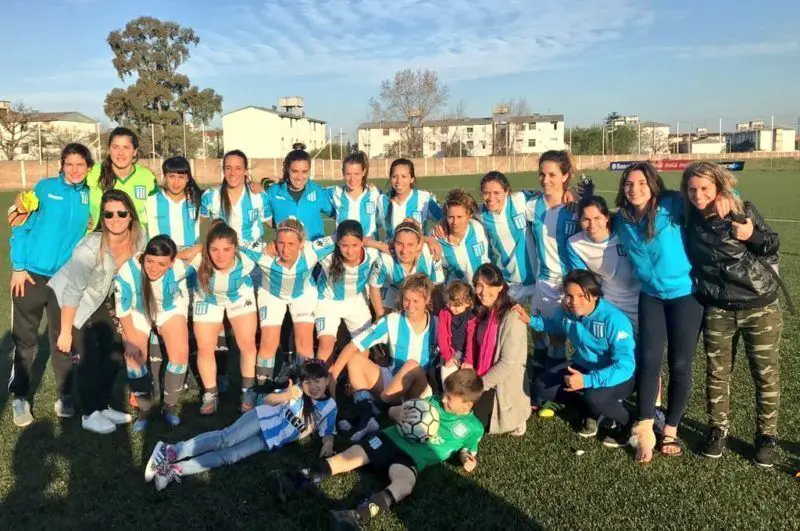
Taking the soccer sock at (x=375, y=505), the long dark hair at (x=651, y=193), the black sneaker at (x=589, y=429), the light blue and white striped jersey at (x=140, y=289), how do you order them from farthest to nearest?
the light blue and white striped jersey at (x=140, y=289), the black sneaker at (x=589, y=429), the long dark hair at (x=651, y=193), the soccer sock at (x=375, y=505)

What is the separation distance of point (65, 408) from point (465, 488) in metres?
3.16

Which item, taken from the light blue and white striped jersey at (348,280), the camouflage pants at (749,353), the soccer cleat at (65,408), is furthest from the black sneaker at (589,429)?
the soccer cleat at (65,408)

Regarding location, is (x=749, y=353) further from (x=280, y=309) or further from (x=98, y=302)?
(x=98, y=302)

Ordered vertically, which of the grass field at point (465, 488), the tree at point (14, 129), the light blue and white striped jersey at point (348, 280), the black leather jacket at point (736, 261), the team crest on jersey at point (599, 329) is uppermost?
the tree at point (14, 129)

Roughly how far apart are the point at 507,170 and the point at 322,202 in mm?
43673

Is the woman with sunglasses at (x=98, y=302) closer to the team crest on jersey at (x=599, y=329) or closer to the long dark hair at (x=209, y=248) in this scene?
the long dark hair at (x=209, y=248)

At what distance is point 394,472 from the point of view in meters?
3.42

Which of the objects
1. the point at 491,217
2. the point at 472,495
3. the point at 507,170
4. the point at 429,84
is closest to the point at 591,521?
the point at 472,495

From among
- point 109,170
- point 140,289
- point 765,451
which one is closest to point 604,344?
point 765,451

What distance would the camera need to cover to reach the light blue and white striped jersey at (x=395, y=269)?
5.01 m

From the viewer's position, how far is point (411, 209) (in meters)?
5.61

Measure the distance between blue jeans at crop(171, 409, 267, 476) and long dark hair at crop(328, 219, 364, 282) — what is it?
1.34 metres

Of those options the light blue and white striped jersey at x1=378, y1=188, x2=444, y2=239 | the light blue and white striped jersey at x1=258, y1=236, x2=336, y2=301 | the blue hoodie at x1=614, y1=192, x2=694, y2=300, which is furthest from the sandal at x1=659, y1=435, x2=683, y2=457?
the light blue and white striped jersey at x1=258, y1=236, x2=336, y2=301

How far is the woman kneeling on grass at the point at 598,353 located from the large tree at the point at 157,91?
137 ft
